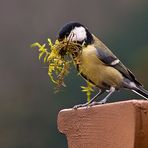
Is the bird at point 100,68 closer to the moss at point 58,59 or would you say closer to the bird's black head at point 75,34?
the bird's black head at point 75,34

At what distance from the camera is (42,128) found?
6.45 metres

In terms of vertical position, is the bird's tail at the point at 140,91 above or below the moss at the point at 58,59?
below

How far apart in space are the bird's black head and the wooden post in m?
0.46

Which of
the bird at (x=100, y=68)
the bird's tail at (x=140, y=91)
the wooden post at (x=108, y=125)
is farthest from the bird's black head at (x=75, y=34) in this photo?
the wooden post at (x=108, y=125)

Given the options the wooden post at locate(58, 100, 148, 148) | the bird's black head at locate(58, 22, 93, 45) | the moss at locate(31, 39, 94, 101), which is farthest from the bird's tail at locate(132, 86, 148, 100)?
the wooden post at locate(58, 100, 148, 148)

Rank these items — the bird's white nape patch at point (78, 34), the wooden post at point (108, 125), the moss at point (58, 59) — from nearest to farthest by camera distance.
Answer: the wooden post at point (108, 125)
the moss at point (58, 59)
the bird's white nape patch at point (78, 34)

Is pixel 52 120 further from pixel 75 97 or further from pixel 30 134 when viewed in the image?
pixel 75 97

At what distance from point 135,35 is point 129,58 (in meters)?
0.42

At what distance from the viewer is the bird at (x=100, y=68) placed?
288cm

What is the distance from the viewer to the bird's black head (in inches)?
104

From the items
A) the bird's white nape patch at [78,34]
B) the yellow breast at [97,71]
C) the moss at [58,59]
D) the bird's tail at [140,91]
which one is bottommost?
the bird's tail at [140,91]

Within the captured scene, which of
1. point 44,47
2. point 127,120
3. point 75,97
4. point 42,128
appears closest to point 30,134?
point 42,128

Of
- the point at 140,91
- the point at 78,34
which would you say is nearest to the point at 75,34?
the point at 78,34

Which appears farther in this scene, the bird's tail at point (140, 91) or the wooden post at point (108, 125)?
the bird's tail at point (140, 91)
